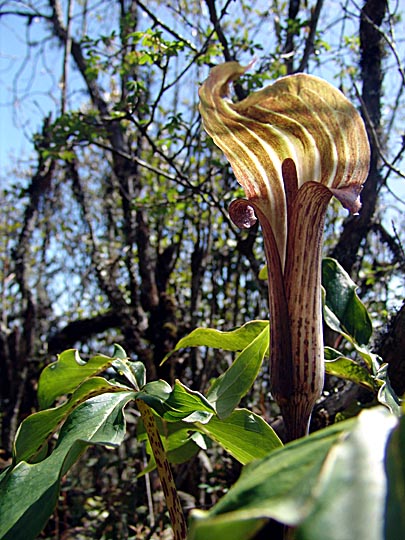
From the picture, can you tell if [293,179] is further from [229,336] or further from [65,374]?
[65,374]

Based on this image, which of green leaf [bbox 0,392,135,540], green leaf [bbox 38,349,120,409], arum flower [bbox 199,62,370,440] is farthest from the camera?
green leaf [bbox 38,349,120,409]

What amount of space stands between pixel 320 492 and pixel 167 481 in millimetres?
370

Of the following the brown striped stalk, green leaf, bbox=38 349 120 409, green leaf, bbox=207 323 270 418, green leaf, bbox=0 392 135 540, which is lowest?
the brown striped stalk

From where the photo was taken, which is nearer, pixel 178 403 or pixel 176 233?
pixel 178 403

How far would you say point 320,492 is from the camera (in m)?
0.16

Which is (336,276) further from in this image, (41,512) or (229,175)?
(229,175)

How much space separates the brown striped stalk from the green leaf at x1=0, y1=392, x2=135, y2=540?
0.05 m

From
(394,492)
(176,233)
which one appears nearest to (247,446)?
(394,492)

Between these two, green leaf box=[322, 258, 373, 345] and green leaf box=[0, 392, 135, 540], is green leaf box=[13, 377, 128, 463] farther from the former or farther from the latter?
green leaf box=[322, 258, 373, 345]

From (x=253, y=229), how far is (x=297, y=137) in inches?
36.5

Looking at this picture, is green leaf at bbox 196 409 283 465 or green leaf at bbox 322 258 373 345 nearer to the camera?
green leaf at bbox 196 409 283 465

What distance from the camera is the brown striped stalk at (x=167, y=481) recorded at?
49 cm

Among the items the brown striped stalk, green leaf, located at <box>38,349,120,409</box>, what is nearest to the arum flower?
the brown striped stalk

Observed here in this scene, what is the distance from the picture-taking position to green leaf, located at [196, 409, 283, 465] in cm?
44
